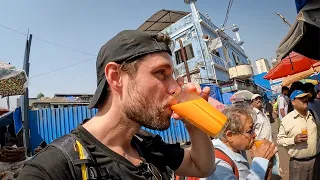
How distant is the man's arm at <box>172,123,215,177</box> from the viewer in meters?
1.61

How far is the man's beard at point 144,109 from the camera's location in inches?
50.9

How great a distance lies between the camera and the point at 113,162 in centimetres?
119

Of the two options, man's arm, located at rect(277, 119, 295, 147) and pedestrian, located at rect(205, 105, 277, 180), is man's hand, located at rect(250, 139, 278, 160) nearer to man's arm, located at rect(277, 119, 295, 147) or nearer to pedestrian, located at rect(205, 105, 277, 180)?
pedestrian, located at rect(205, 105, 277, 180)

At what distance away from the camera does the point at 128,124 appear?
4.47 feet

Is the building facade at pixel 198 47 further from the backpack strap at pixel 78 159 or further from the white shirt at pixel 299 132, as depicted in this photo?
the backpack strap at pixel 78 159

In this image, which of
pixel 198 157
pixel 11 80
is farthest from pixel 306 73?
pixel 11 80

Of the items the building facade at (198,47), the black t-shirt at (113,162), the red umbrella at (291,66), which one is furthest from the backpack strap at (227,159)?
the building facade at (198,47)

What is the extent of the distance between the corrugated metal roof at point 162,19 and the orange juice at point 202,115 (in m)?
18.5

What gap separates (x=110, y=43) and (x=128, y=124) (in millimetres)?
502

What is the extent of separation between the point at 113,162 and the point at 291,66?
7.06 m

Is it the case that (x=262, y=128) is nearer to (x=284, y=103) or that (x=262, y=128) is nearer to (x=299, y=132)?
(x=299, y=132)

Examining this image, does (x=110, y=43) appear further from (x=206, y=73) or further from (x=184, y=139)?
(x=206, y=73)

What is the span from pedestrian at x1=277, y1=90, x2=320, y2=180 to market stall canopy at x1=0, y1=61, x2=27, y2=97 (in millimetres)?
4792

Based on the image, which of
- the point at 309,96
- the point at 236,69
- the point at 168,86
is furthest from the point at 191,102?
the point at 236,69
